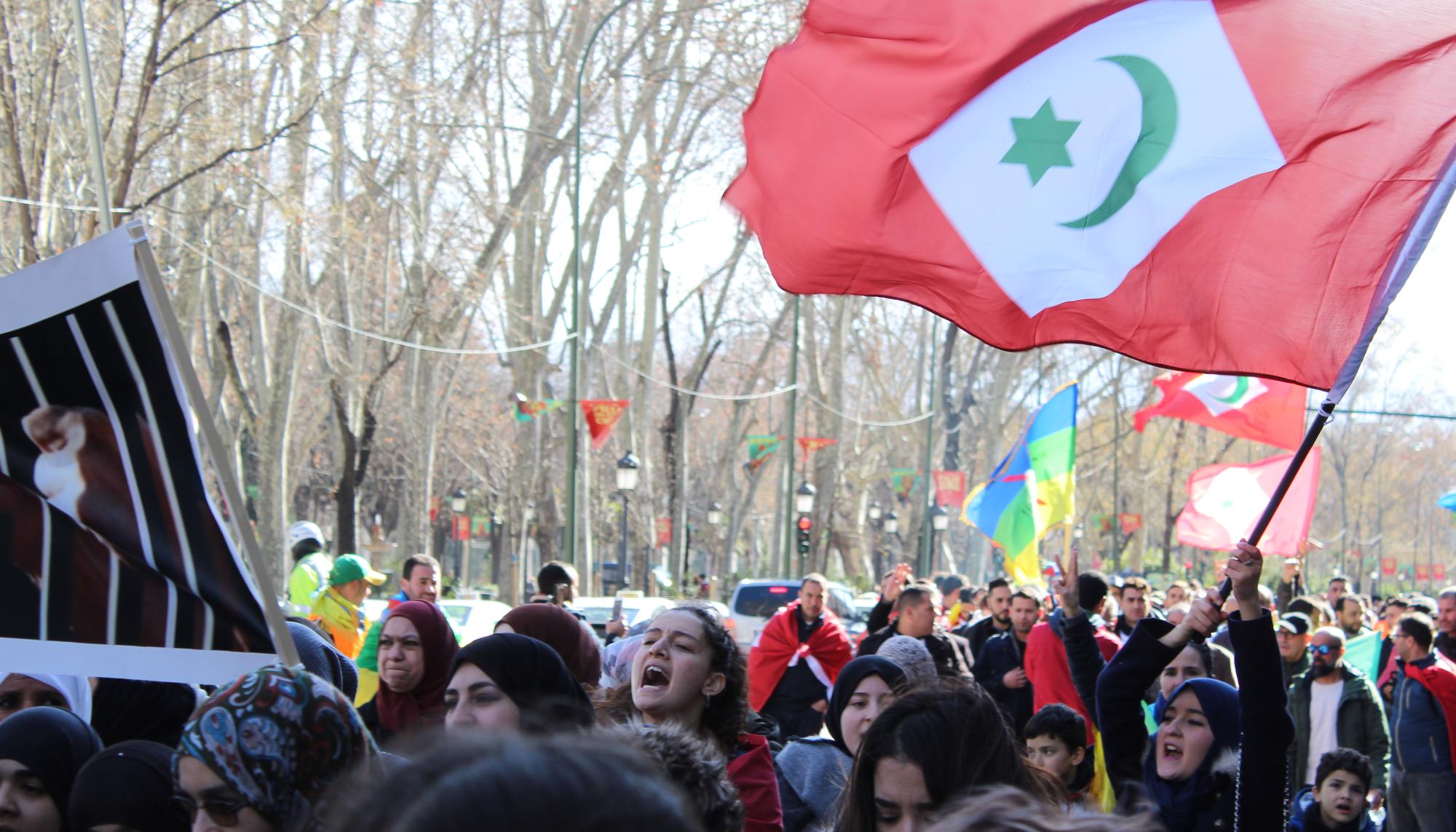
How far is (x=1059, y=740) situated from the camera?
5316mm

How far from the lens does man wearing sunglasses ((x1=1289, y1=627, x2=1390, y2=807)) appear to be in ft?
26.4

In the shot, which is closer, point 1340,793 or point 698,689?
point 698,689

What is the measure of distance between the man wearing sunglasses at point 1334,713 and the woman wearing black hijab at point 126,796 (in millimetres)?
6358

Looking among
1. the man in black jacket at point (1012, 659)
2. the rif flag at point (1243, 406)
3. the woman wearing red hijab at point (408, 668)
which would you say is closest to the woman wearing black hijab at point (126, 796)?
the woman wearing red hijab at point (408, 668)

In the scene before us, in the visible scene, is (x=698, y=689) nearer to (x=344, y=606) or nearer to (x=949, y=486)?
(x=344, y=606)

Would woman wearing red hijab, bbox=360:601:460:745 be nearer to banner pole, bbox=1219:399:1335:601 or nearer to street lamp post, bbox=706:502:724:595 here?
banner pole, bbox=1219:399:1335:601

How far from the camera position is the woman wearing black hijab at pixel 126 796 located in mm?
3139

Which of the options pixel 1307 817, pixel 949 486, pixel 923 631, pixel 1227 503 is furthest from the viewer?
pixel 949 486

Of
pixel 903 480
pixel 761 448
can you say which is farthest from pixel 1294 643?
pixel 903 480

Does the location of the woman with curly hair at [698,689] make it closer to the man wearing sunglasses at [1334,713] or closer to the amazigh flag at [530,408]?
the man wearing sunglasses at [1334,713]

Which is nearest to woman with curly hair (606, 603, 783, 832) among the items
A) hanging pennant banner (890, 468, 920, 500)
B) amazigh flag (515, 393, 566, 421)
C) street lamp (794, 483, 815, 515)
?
amazigh flag (515, 393, 566, 421)

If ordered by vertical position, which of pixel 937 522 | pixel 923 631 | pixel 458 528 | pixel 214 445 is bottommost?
pixel 923 631

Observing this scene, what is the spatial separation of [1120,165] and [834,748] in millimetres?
2143

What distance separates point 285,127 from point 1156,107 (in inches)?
500
